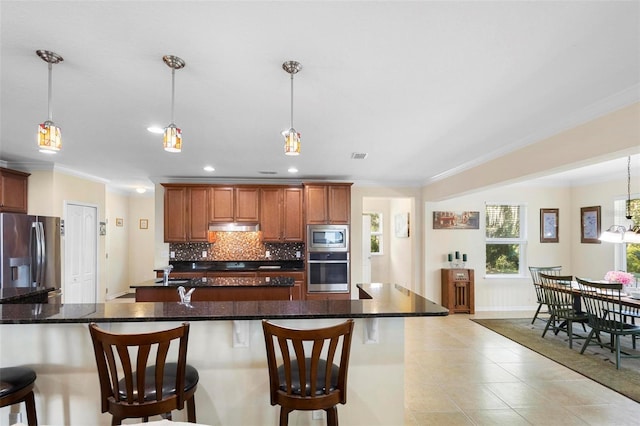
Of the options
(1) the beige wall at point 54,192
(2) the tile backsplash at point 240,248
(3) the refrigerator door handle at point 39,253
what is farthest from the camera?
(2) the tile backsplash at point 240,248

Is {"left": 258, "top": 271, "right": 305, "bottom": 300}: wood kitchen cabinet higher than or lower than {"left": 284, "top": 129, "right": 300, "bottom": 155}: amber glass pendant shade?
lower

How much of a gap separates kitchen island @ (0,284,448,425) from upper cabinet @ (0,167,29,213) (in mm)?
3144

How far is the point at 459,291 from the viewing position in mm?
6250

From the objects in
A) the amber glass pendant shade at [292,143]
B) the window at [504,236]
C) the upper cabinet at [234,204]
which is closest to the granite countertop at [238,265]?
the upper cabinet at [234,204]

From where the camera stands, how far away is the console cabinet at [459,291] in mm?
6211

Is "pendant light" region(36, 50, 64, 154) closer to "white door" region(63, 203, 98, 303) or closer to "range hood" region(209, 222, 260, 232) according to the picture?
"range hood" region(209, 222, 260, 232)

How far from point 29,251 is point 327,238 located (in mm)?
4220

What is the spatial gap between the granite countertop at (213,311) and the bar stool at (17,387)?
0.27 meters

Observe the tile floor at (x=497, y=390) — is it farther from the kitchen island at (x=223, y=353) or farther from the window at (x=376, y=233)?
the window at (x=376, y=233)

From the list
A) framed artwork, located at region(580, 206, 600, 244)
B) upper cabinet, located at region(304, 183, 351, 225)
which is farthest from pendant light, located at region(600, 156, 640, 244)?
upper cabinet, located at region(304, 183, 351, 225)

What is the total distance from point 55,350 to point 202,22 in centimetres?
212

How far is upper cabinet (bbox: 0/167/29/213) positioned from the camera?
4.33m

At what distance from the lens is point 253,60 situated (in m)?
1.91

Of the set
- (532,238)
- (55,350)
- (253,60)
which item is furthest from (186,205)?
(532,238)
